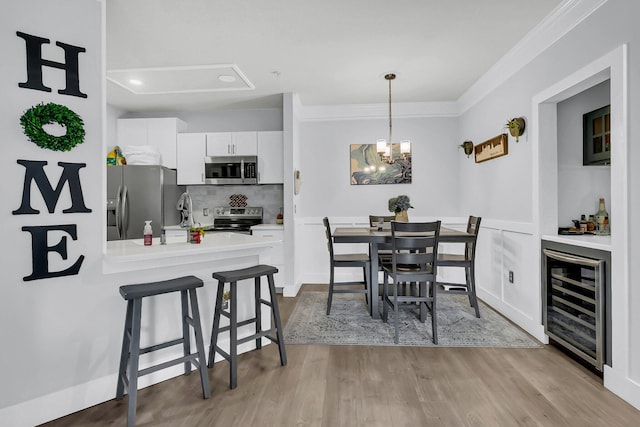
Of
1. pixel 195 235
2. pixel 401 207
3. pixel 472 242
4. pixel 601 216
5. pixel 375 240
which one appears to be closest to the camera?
pixel 195 235

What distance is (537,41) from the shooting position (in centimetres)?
279

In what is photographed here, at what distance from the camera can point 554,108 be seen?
2746mm

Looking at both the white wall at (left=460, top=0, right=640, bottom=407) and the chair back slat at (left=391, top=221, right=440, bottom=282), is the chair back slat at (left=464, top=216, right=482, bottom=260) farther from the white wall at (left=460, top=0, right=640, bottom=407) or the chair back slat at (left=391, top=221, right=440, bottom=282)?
the chair back slat at (left=391, top=221, right=440, bottom=282)

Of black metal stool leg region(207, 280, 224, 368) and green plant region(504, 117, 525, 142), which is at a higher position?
green plant region(504, 117, 525, 142)

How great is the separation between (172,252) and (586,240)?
9.13 feet

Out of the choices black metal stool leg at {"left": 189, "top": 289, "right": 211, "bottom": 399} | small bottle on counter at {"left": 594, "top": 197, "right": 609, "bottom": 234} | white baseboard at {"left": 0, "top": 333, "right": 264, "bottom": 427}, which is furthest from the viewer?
small bottle on counter at {"left": 594, "top": 197, "right": 609, "bottom": 234}

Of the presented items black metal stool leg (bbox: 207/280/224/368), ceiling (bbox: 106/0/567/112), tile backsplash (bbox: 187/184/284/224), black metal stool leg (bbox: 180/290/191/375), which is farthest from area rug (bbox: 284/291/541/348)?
ceiling (bbox: 106/0/567/112)

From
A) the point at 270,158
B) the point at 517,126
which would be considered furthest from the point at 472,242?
the point at 270,158

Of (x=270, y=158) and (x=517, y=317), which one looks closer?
(x=517, y=317)

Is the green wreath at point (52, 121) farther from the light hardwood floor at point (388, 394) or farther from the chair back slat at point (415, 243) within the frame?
the chair back slat at point (415, 243)

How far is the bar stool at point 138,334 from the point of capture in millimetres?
1772

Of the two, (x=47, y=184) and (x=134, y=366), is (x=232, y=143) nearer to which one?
(x=47, y=184)

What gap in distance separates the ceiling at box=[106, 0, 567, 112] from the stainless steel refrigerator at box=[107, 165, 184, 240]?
3.24ft

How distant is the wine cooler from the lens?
6.90ft
